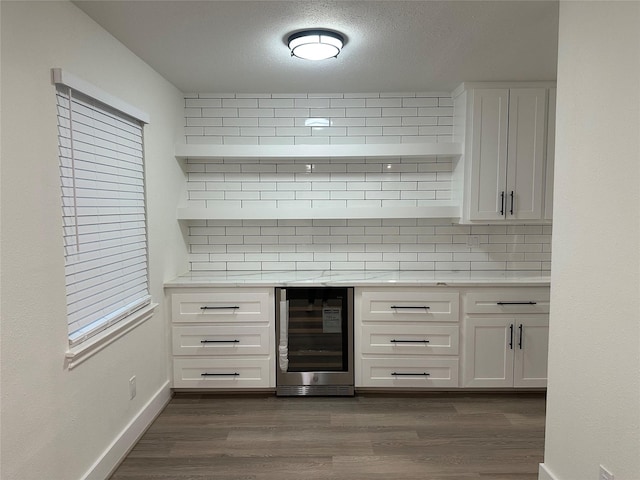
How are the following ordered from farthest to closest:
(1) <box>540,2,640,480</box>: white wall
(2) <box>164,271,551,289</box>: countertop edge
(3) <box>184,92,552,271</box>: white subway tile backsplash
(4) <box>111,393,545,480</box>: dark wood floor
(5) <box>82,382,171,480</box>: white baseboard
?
(3) <box>184,92,552,271</box>: white subway tile backsplash
(2) <box>164,271,551,289</box>: countertop edge
(4) <box>111,393,545,480</box>: dark wood floor
(5) <box>82,382,171,480</box>: white baseboard
(1) <box>540,2,640,480</box>: white wall

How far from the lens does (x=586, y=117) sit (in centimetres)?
171

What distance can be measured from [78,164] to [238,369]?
1891mm

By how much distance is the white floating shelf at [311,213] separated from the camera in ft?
11.5

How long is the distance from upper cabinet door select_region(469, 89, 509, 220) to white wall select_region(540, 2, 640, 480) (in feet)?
4.59

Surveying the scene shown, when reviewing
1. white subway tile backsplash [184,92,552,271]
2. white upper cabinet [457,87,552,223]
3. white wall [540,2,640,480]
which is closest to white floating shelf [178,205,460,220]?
white subway tile backsplash [184,92,552,271]

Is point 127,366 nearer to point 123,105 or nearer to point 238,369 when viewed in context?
point 238,369

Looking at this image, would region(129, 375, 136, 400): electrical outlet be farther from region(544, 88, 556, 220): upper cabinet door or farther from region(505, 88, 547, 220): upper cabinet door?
region(544, 88, 556, 220): upper cabinet door

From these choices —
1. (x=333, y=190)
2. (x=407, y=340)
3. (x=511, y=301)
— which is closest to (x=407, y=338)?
(x=407, y=340)

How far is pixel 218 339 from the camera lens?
324 centimetres

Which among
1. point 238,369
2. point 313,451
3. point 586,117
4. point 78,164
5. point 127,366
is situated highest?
point 586,117

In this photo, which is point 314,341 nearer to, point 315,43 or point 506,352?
point 506,352

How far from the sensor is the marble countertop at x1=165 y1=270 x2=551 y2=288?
3199 millimetres

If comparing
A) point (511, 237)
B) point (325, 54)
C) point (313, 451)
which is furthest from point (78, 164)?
point (511, 237)

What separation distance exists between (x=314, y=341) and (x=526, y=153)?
2164mm
